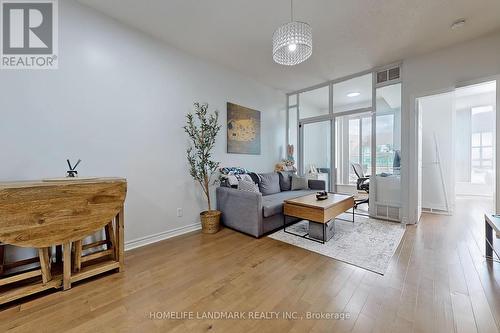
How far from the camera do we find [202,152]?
9.88 feet

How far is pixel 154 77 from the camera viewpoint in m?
2.67

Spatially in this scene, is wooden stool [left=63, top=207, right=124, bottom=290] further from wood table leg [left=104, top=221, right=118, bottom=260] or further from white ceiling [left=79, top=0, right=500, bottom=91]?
white ceiling [left=79, top=0, right=500, bottom=91]

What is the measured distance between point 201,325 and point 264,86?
164 inches

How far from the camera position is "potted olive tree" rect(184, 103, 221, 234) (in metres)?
2.94

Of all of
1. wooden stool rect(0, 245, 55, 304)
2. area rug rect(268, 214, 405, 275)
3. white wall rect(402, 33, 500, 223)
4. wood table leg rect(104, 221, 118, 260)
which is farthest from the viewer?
white wall rect(402, 33, 500, 223)

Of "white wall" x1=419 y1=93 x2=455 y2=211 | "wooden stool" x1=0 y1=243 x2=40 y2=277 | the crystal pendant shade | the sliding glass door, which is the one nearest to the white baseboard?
"wooden stool" x1=0 y1=243 x2=40 y2=277

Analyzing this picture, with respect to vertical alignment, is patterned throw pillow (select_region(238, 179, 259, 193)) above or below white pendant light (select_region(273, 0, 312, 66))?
below

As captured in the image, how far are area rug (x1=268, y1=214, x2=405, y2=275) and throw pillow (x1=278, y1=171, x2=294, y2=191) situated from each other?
3.44 feet

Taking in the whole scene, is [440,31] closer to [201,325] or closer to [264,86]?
[264,86]

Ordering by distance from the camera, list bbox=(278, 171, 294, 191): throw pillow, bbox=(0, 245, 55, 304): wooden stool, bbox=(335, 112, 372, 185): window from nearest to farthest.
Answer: bbox=(0, 245, 55, 304): wooden stool
bbox=(278, 171, 294, 191): throw pillow
bbox=(335, 112, 372, 185): window

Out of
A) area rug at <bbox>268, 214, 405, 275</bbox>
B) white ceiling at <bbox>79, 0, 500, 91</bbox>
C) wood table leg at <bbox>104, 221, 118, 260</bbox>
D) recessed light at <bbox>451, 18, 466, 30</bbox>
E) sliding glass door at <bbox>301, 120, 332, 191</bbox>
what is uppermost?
white ceiling at <bbox>79, 0, 500, 91</bbox>

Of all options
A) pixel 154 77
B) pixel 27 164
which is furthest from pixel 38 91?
pixel 154 77

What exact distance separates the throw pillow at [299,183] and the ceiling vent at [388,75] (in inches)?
88.2

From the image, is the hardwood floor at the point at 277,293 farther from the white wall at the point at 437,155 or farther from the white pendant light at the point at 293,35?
the white pendant light at the point at 293,35
